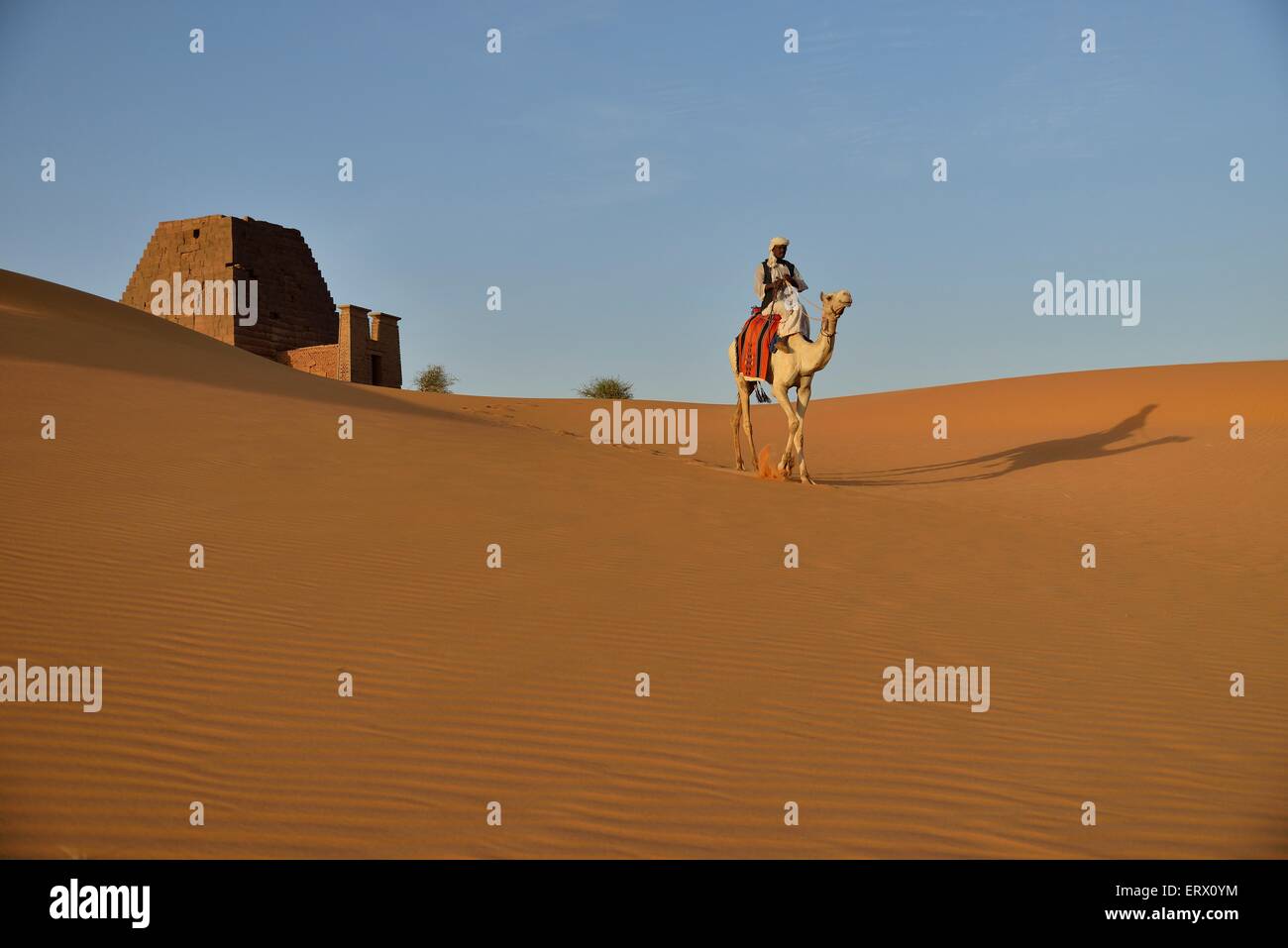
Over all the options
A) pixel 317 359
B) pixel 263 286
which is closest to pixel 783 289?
pixel 317 359

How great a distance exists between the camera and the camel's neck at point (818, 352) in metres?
14.4

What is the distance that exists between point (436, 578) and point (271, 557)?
1.19m

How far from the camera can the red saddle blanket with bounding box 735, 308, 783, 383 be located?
15502 millimetres

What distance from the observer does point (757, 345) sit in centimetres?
1577

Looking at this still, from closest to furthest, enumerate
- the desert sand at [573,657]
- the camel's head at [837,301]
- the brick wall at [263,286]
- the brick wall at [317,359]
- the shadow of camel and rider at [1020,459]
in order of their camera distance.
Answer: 1. the desert sand at [573,657]
2. the camel's head at [837,301]
3. the shadow of camel and rider at [1020,459]
4. the brick wall at [317,359]
5. the brick wall at [263,286]

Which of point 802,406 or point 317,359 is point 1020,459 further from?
point 317,359

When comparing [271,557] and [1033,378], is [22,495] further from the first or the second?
[1033,378]

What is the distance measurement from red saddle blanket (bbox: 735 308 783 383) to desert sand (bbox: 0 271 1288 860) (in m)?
2.89

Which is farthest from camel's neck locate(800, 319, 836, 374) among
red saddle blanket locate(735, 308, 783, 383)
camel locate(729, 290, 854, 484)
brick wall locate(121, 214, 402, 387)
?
brick wall locate(121, 214, 402, 387)

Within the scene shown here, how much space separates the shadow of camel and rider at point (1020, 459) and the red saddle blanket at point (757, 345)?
3.12 metres

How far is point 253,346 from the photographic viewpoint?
114 ft

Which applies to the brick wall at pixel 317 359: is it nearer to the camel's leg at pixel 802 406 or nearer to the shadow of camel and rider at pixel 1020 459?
the shadow of camel and rider at pixel 1020 459

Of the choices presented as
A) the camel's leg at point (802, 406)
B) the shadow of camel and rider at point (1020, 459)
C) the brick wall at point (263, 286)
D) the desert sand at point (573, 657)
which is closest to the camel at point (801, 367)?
the camel's leg at point (802, 406)
